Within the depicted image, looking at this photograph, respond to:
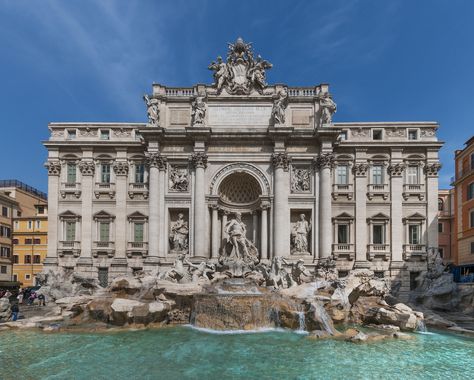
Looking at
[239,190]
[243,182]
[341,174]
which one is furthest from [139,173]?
[341,174]

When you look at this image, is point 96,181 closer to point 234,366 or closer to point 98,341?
point 98,341

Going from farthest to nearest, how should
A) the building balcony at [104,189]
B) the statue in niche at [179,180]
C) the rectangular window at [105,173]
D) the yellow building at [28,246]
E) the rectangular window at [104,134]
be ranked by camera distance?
the yellow building at [28,246] → the rectangular window at [104,134] → the rectangular window at [105,173] → the building balcony at [104,189] → the statue in niche at [179,180]

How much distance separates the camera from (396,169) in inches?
1076

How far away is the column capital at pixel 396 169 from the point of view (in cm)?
2730

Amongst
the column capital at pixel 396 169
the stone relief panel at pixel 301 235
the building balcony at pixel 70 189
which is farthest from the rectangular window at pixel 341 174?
the building balcony at pixel 70 189

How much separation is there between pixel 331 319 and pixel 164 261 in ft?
44.2

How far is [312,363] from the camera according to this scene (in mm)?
11984

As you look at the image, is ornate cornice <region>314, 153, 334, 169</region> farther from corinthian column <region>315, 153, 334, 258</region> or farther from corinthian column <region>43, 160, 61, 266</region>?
corinthian column <region>43, 160, 61, 266</region>

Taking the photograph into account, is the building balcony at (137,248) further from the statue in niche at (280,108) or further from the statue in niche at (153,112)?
the statue in niche at (280,108)

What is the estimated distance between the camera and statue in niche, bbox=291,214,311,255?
26.3 metres

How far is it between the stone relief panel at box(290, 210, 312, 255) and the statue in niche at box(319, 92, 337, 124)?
23.7 feet

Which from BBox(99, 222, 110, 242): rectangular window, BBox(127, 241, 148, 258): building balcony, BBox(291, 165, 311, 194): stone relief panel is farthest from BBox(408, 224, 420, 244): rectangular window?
BBox(99, 222, 110, 242): rectangular window

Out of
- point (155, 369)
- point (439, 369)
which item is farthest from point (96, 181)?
point (439, 369)

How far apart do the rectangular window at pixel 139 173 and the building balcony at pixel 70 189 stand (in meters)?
4.76
